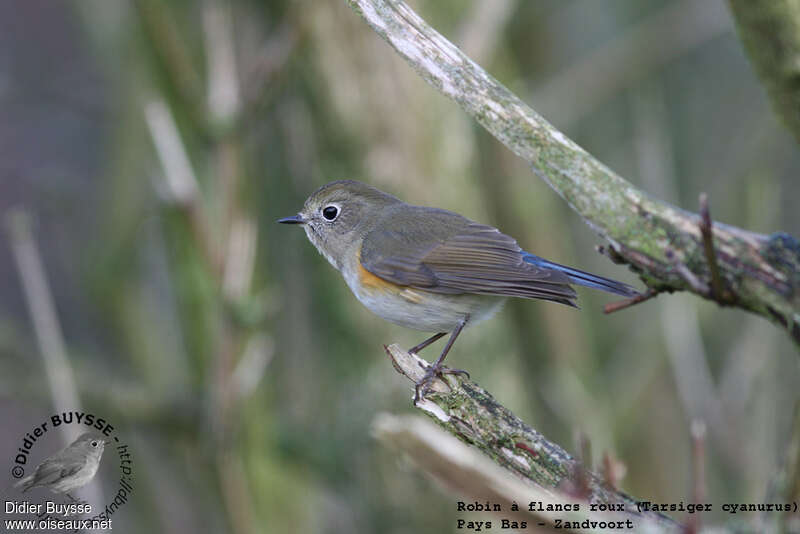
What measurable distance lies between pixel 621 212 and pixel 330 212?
1.89 metres

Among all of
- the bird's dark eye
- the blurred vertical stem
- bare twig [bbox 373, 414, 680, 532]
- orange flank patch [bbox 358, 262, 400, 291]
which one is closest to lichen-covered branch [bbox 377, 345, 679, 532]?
bare twig [bbox 373, 414, 680, 532]

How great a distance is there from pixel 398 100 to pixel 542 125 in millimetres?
2281

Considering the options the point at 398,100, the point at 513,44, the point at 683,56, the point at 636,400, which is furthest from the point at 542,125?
the point at 683,56

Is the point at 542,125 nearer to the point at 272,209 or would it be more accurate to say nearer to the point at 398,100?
the point at 398,100

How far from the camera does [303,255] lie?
463 cm

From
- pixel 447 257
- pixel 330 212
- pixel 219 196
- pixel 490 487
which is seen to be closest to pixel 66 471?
pixel 330 212

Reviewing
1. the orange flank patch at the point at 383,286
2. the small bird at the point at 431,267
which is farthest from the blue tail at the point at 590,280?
the orange flank patch at the point at 383,286

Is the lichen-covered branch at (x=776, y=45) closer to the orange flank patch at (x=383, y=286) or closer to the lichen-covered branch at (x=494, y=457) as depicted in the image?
the lichen-covered branch at (x=494, y=457)

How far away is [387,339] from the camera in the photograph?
13.5ft

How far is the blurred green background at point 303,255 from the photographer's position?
3.84 meters

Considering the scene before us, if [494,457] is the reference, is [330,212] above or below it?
above

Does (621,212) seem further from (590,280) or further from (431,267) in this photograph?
(431,267)

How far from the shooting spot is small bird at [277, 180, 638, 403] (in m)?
2.78

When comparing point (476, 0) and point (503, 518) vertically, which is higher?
point (476, 0)
